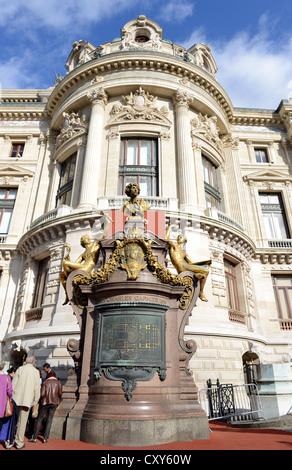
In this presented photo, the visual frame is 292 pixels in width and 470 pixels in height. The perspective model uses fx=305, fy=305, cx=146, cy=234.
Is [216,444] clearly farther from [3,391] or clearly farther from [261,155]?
[261,155]

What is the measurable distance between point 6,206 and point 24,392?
63.8 ft

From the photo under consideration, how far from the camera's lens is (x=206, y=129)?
2206cm

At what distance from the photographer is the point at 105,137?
67.4ft

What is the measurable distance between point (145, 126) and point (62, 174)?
719cm

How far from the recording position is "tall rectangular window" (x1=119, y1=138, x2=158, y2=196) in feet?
63.6

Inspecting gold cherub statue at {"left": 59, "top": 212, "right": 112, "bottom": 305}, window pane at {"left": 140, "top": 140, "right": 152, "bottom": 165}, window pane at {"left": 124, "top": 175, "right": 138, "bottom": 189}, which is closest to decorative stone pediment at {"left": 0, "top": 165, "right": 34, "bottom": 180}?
window pane at {"left": 124, "top": 175, "right": 138, "bottom": 189}

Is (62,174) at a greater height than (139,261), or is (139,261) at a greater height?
(62,174)

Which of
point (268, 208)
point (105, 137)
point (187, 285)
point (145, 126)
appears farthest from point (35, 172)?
point (187, 285)

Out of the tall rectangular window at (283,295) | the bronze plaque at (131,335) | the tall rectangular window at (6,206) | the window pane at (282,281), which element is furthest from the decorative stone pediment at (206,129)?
the bronze plaque at (131,335)

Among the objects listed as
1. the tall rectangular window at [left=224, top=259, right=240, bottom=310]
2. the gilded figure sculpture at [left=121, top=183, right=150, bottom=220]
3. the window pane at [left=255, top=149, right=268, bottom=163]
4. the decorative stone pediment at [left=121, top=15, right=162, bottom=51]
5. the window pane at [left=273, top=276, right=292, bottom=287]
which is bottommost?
the gilded figure sculpture at [left=121, top=183, right=150, bottom=220]

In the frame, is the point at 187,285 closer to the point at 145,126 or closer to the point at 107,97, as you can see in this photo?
→ the point at 145,126

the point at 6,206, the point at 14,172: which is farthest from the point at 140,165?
the point at 6,206

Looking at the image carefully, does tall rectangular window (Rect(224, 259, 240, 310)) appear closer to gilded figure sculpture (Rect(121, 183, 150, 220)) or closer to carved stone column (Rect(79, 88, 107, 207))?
carved stone column (Rect(79, 88, 107, 207))

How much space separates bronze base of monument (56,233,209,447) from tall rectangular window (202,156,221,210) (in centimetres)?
1399
